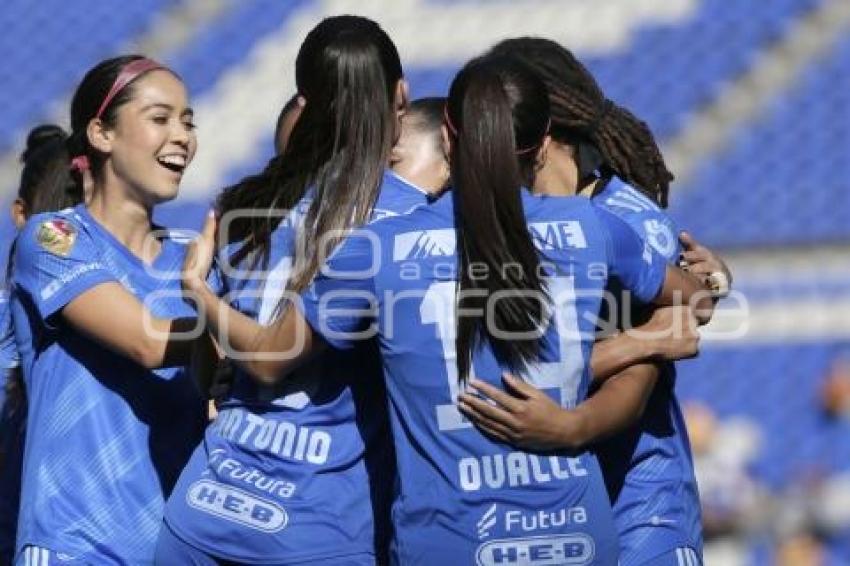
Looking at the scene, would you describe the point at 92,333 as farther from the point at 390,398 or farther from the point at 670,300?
the point at 670,300

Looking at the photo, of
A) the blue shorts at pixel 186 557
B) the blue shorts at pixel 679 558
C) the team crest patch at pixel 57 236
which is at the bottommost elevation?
the blue shorts at pixel 186 557

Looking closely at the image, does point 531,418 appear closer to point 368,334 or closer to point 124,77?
point 368,334

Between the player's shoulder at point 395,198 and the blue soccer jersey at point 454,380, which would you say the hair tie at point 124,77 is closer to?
the player's shoulder at point 395,198

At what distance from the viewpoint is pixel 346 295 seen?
108 inches

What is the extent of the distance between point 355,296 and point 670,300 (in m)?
0.65

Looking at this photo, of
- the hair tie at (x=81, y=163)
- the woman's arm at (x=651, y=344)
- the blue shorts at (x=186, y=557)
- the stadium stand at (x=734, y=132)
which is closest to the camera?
the blue shorts at (x=186, y=557)

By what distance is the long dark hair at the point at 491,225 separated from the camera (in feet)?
8.75

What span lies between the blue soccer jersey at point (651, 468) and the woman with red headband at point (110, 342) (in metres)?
0.86

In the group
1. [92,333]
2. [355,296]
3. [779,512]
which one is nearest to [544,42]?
[355,296]

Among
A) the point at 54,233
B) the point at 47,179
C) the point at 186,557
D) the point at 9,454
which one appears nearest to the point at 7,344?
the point at 9,454

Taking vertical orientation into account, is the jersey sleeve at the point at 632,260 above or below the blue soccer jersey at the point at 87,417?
above

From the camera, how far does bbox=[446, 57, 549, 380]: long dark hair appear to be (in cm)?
267

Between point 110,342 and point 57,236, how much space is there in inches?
10.3

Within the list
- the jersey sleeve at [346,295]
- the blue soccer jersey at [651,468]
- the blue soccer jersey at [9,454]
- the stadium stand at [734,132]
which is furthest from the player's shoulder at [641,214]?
the stadium stand at [734,132]
